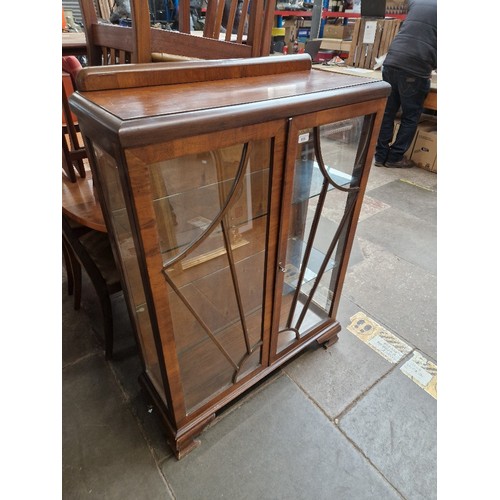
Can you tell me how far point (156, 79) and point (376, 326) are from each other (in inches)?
55.9

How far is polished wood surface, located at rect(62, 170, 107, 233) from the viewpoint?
1.13 metres

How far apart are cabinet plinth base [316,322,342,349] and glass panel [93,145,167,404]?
0.70 meters

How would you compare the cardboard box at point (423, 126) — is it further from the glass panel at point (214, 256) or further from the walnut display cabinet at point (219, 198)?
the glass panel at point (214, 256)

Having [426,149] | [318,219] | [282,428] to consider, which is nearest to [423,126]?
[426,149]

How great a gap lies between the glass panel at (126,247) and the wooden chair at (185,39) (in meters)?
0.39

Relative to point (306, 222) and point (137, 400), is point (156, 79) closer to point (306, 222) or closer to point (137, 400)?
point (306, 222)

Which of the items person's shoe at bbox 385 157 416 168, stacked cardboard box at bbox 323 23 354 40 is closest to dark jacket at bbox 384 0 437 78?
person's shoe at bbox 385 157 416 168

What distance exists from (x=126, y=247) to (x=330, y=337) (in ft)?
3.36

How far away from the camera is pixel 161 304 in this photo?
30.7 inches

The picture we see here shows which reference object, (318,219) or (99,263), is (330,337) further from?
(99,263)

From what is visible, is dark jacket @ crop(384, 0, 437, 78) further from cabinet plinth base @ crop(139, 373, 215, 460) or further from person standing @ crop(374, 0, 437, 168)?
cabinet plinth base @ crop(139, 373, 215, 460)

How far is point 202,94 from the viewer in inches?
29.3

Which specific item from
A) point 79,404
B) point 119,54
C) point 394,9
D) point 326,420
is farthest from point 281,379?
point 394,9

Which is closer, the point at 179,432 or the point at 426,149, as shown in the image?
the point at 179,432
